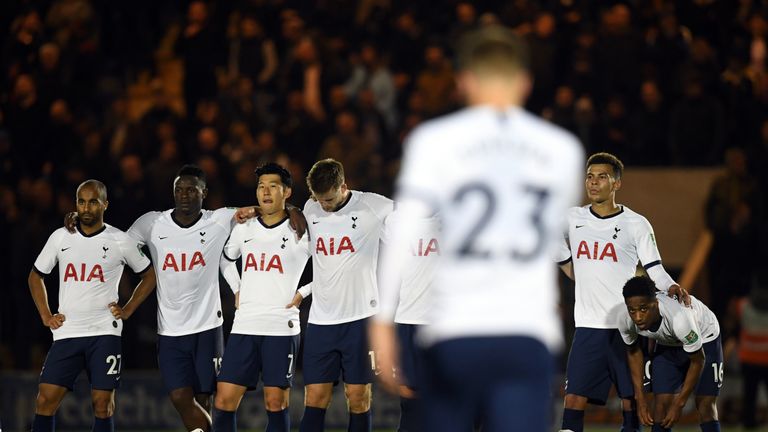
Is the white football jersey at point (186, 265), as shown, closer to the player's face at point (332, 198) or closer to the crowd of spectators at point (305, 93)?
the player's face at point (332, 198)

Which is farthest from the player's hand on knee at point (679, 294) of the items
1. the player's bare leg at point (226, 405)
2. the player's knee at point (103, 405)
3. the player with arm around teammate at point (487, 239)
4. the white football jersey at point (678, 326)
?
the player with arm around teammate at point (487, 239)

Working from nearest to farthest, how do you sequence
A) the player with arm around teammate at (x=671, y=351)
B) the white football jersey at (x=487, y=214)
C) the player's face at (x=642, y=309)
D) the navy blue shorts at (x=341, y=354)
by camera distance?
the white football jersey at (x=487, y=214), the player's face at (x=642, y=309), the player with arm around teammate at (x=671, y=351), the navy blue shorts at (x=341, y=354)

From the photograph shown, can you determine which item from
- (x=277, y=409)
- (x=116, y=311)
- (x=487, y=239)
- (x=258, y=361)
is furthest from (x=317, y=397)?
(x=487, y=239)

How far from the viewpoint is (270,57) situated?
1717cm

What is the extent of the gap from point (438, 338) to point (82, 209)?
6283mm

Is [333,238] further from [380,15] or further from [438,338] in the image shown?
[380,15]

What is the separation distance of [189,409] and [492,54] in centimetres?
625

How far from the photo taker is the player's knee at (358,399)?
33.4 ft

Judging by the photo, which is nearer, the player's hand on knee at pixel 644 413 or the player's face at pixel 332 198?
the player's hand on knee at pixel 644 413

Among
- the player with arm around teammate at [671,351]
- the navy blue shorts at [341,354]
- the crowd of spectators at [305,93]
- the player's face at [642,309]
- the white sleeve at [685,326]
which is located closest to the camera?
the player's face at [642,309]

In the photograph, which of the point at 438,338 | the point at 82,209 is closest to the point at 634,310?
the point at 82,209

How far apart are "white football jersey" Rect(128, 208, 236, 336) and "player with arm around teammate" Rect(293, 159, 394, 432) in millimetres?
788

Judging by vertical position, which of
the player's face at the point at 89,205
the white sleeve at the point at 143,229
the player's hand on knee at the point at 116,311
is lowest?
the player's hand on knee at the point at 116,311

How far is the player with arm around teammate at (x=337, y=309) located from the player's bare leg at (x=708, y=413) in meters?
2.65
